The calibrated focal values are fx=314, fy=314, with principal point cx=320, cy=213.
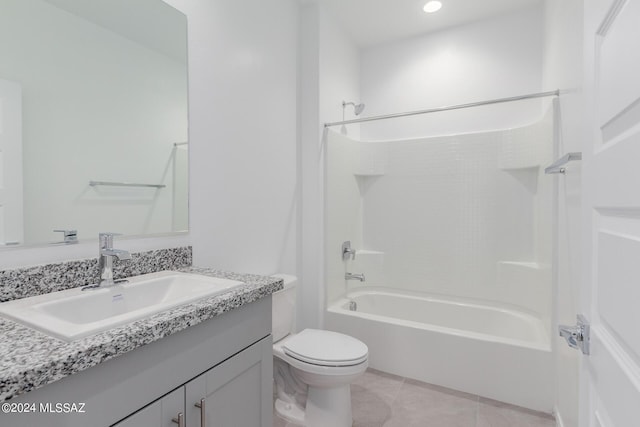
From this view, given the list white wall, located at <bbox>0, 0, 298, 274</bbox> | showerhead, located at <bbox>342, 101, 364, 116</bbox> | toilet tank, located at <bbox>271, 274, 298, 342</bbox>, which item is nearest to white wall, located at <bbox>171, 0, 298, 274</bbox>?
white wall, located at <bbox>0, 0, 298, 274</bbox>

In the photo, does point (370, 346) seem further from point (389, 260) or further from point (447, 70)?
point (447, 70)

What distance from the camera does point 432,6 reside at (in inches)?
95.7

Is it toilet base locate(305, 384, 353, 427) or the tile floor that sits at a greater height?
toilet base locate(305, 384, 353, 427)

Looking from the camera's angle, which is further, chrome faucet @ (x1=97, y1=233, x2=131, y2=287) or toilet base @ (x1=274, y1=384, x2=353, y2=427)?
toilet base @ (x1=274, y1=384, x2=353, y2=427)

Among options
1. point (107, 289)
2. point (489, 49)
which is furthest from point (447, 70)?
point (107, 289)

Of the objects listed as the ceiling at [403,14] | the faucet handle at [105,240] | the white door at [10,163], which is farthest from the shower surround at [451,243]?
the white door at [10,163]

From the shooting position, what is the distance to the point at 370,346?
2.26 meters

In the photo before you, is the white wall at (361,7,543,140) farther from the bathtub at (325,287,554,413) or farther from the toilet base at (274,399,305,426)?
the toilet base at (274,399,305,426)

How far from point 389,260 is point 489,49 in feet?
6.58

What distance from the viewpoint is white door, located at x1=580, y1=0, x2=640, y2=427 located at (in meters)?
0.50

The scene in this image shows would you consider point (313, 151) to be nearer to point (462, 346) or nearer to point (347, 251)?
point (347, 251)

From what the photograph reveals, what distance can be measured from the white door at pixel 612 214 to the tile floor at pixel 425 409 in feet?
3.91

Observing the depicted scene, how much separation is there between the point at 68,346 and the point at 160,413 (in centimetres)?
30

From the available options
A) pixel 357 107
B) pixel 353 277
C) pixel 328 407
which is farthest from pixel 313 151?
pixel 328 407
